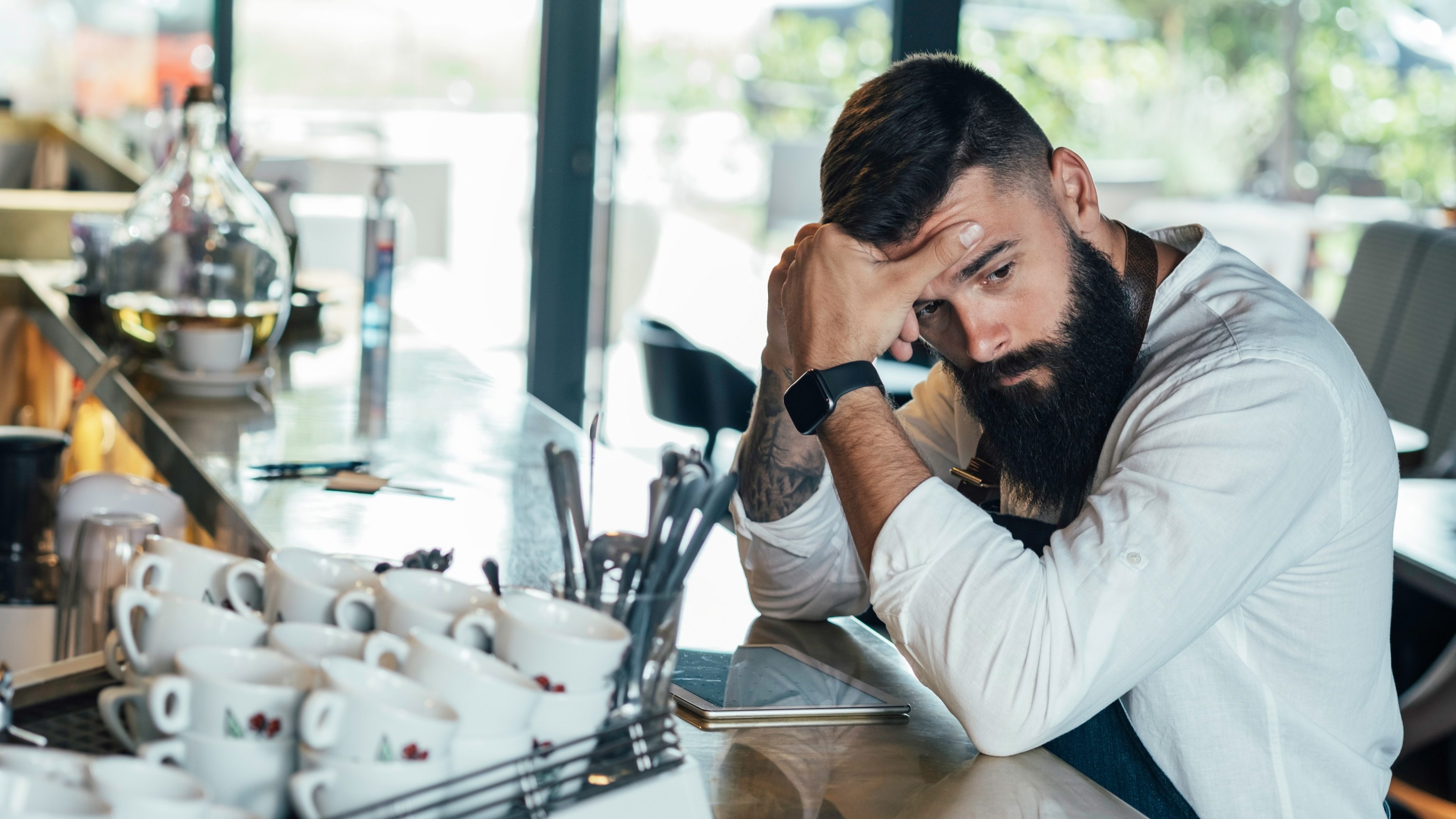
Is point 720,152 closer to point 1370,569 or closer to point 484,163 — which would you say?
point 484,163

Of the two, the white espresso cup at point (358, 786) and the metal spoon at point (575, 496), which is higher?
the metal spoon at point (575, 496)

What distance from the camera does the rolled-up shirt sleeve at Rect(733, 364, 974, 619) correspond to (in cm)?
129

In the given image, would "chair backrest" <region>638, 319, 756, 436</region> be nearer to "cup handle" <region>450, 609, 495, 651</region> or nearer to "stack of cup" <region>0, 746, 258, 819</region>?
"cup handle" <region>450, 609, 495, 651</region>

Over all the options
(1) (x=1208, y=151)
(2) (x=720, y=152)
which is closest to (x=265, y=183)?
(2) (x=720, y=152)

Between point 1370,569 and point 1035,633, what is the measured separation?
36 centimetres

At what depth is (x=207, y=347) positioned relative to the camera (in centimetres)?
192

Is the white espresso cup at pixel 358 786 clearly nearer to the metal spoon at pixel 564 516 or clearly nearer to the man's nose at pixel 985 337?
the metal spoon at pixel 564 516

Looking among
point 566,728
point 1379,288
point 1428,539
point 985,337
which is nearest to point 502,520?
point 985,337

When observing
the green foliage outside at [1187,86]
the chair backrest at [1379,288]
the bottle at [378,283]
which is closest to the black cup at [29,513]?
the bottle at [378,283]

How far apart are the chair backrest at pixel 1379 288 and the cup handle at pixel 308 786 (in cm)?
405

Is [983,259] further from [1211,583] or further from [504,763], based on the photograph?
[504,763]

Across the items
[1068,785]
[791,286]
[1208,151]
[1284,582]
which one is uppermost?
[1208,151]

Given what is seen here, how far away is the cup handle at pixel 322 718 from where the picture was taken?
1.87ft

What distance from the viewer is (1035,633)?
3.25 ft
